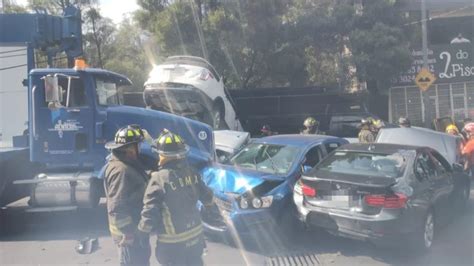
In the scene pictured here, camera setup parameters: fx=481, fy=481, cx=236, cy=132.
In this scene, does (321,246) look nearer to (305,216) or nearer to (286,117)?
(305,216)

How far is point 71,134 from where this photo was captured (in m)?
8.13

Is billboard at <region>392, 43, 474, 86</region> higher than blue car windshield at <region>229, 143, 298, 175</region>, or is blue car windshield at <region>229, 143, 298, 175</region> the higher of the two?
billboard at <region>392, 43, 474, 86</region>

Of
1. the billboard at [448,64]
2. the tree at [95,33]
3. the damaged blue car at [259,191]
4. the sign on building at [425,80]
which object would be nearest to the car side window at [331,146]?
the damaged blue car at [259,191]

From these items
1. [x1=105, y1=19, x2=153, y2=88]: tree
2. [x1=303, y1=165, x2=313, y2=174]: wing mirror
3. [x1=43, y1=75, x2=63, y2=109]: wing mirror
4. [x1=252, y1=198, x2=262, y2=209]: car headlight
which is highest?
[x1=105, y1=19, x2=153, y2=88]: tree

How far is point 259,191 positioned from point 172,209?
2.63 meters

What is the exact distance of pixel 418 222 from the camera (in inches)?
232

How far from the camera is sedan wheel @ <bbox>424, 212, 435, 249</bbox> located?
6171mm

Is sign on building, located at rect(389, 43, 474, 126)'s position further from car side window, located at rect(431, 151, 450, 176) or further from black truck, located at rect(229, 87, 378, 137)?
car side window, located at rect(431, 151, 450, 176)

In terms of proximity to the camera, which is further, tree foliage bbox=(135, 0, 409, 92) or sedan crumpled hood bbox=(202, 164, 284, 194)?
tree foliage bbox=(135, 0, 409, 92)

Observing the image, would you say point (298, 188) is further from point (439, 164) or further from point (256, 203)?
point (439, 164)

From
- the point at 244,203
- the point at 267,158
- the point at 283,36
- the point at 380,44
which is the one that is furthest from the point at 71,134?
the point at 380,44

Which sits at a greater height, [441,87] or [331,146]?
[441,87]

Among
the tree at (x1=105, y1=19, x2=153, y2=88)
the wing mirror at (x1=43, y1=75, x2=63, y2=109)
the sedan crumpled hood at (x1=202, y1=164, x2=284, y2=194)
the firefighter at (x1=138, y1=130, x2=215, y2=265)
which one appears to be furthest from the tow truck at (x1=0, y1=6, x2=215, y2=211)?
the tree at (x1=105, y1=19, x2=153, y2=88)

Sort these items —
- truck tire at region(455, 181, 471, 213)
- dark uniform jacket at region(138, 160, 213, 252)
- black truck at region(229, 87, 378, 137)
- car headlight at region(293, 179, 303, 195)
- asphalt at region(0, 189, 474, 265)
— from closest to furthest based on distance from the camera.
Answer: dark uniform jacket at region(138, 160, 213, 252)
asphalt at region(0, 189, 474, 265)
car headlight at region(293, 179, 303, 195)
truck tire at region(455, 181, 471, 213)
black truck at region(229, 87, 378, 137)
